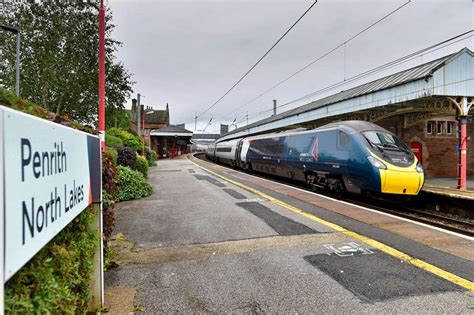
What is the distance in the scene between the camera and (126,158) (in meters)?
13.5

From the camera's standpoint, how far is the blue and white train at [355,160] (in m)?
9.51

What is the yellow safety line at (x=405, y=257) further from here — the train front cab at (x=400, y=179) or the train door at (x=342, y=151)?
the train door at (x=342, y=151)

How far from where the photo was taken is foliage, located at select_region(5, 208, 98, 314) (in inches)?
62.5

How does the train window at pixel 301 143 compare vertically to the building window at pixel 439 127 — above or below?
below

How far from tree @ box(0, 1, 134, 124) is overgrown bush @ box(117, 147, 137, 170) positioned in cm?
437

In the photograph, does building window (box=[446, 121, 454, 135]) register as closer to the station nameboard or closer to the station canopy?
the station canopy

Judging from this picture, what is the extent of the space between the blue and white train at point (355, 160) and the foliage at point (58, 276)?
28.2 ft

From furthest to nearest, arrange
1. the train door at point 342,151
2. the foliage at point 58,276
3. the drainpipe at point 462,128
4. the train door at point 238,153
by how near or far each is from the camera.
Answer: the train door at point 238,153, the drainpipe at point 462,128, the train door at point 342,151, the foliage at point 58,276

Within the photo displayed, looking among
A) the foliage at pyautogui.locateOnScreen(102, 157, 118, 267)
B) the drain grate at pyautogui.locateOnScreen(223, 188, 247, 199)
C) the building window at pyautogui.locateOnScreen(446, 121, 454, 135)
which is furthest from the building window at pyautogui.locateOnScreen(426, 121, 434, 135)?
the foliage at pyautogui.locateOnScreen(102, 157, 118, 267)

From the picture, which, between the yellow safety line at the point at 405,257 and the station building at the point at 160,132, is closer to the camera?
the yellow safety line at the point at 405,257

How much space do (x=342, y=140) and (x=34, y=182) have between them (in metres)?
10.5

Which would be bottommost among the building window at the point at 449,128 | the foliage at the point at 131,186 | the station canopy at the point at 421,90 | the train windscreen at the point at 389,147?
the foliage at the point at 131,186

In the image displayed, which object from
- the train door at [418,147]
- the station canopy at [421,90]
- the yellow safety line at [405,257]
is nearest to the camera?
the yellow safety line at [405,257]

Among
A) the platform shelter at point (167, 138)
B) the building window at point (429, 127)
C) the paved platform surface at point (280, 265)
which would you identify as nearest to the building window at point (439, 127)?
the building window at point (429, 127)
